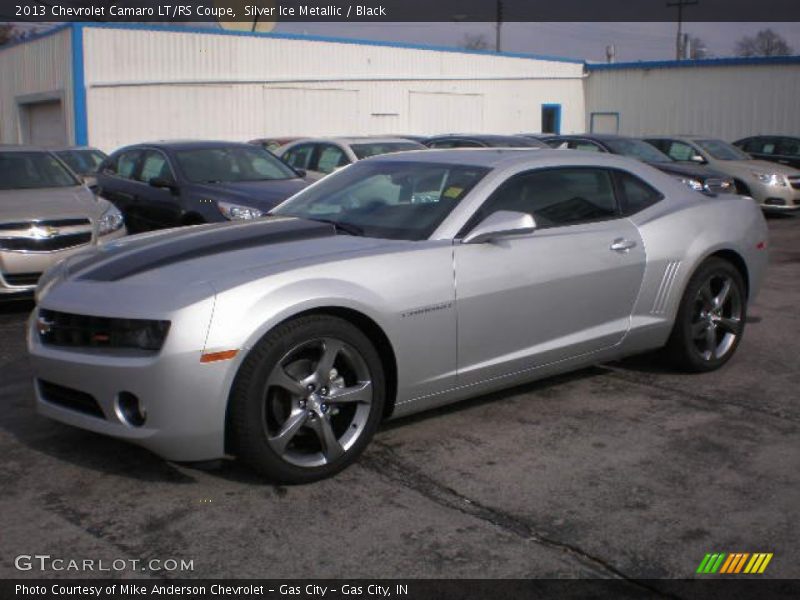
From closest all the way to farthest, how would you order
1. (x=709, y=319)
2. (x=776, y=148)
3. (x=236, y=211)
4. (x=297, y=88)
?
(x=709, y=319)
(x=236, y=211)
(x=776, y=148)
(x=297, y=88)

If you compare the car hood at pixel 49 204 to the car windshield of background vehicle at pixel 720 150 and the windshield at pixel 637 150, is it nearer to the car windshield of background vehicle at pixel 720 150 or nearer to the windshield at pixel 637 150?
the windshield at pixel 637 150

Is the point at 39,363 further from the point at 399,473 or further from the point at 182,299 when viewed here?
the point at 399,473

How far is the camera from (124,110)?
23.8m

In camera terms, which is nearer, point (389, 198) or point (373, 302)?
point (373, 302)

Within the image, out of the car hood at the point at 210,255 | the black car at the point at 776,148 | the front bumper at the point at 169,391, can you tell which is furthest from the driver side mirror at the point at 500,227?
the black car at the point at 776,148

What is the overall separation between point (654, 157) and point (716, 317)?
10.5 metres

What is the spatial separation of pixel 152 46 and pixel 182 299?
22009mm

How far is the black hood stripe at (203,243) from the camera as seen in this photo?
4.20 metres

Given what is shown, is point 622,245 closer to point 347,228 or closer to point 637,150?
point 347,228

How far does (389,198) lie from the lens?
504cm

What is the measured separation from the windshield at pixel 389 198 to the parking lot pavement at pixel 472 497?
42.8 inches

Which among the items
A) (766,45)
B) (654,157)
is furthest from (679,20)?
(654,157)

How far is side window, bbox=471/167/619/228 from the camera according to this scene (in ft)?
16.2
